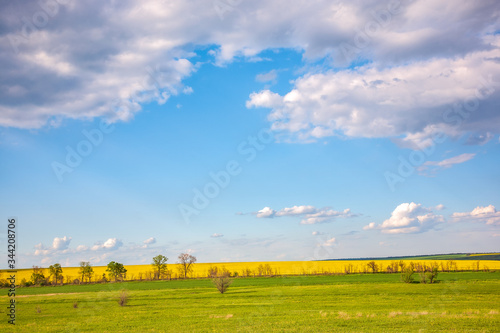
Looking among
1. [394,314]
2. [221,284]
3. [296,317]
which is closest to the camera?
[394,314]

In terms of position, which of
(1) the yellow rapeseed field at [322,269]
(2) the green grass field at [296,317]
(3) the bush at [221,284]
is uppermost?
(2) the green grass field at [296,317]

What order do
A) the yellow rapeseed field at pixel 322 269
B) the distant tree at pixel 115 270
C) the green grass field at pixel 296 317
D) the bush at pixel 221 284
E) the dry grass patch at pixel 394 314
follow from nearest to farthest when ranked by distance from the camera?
1. the green grass field at pixel 296 317
2. the dry grass patch at pixel 394 314
3. the bush at pixel 221 284
4. the yellow rapeseed field at pixel 322 269
5. the distant tree at pixel 115 270

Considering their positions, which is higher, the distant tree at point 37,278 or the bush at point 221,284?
the bush at point 221,284

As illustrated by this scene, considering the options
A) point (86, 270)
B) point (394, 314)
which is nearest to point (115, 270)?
point (86, 270)

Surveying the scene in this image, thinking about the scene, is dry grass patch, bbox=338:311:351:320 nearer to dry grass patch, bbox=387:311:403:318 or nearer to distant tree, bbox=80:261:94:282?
dry grass patch, bbox=387:311:403:318

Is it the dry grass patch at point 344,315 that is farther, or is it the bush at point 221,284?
the bush at point 221,284

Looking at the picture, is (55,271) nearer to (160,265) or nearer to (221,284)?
(160,265)

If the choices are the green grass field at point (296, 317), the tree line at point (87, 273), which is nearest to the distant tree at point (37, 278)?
the tree line at point (87, 273)

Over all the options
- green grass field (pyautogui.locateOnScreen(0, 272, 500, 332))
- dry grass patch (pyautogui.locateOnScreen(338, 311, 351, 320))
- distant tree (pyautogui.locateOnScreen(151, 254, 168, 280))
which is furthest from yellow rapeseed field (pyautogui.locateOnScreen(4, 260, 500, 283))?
dry grass patch (pyautogui.locateOnScreen(338, 311, 351, 320))

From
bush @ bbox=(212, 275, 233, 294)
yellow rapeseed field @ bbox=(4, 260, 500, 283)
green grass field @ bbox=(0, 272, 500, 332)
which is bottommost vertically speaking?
yellow rapeseed field @ bbox=(4, 260, 500, 283)

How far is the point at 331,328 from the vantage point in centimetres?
2464

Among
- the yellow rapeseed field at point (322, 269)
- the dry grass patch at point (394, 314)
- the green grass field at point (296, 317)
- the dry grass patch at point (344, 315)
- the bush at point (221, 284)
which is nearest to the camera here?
the green grass field at point (296, 317)

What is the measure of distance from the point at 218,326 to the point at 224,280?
1188 inches

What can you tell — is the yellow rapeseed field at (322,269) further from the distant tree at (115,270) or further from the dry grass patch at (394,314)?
the dry grass patch at (394,314)
